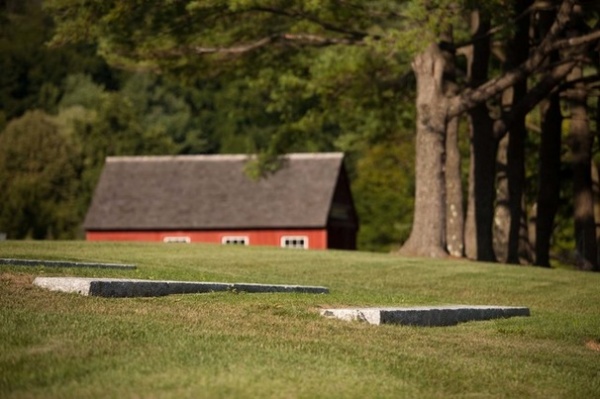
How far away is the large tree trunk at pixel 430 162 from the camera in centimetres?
3688

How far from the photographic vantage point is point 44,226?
290 feet

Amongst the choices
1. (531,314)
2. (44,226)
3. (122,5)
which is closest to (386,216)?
(44,226)

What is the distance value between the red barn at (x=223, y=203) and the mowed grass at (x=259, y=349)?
1960 inches

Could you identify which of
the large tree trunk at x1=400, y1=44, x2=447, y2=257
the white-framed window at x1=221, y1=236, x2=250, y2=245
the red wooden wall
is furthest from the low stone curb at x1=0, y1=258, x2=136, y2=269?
the white-framed window at x1=221, y1=236, x2=250, y2=245

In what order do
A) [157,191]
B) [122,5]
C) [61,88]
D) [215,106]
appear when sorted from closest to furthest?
1. [122,5]
2. [157,191]
3. [215,106]
4. [61,88]

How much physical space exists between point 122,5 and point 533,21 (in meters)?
15.4

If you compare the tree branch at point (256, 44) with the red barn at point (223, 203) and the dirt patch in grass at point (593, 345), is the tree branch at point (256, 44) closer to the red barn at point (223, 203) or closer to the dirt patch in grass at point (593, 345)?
the dirt patch in grass at point (593, 345)

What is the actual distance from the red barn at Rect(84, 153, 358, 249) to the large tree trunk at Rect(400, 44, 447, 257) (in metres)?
33.1

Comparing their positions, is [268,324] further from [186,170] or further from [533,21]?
[186,170]

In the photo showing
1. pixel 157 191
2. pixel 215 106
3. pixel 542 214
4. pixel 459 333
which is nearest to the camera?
pixel 459 333

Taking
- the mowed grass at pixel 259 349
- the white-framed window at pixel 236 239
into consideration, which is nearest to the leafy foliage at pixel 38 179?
the white-framed window at pixel 236 239

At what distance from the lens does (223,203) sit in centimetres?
7456

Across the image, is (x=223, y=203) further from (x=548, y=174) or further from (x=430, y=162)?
(x=430, y=162)

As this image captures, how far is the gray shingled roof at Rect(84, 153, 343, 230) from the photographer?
72812mm
